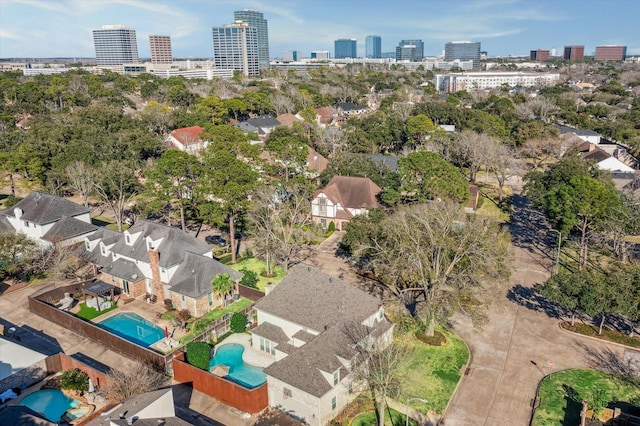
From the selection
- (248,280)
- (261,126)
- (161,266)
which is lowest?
(248,280)

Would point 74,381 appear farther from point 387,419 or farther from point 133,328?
point 387,419

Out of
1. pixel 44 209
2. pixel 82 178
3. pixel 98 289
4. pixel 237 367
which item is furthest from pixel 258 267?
pixel 82 178

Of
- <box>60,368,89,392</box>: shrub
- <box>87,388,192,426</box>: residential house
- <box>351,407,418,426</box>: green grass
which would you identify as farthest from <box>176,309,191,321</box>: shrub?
<box>351,407,418,426</box>: green grass

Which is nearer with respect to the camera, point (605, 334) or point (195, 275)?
point (605, 334)

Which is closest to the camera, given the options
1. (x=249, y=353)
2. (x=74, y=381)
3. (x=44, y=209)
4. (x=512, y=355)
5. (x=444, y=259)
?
(x=74, y=381)

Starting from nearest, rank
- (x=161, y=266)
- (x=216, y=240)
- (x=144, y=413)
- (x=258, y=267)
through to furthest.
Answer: (x=144, y=413), (x=161, y=266), (x=258, y=267), (x=216, y=240)

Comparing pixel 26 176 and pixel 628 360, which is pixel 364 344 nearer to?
pixel 628 360
